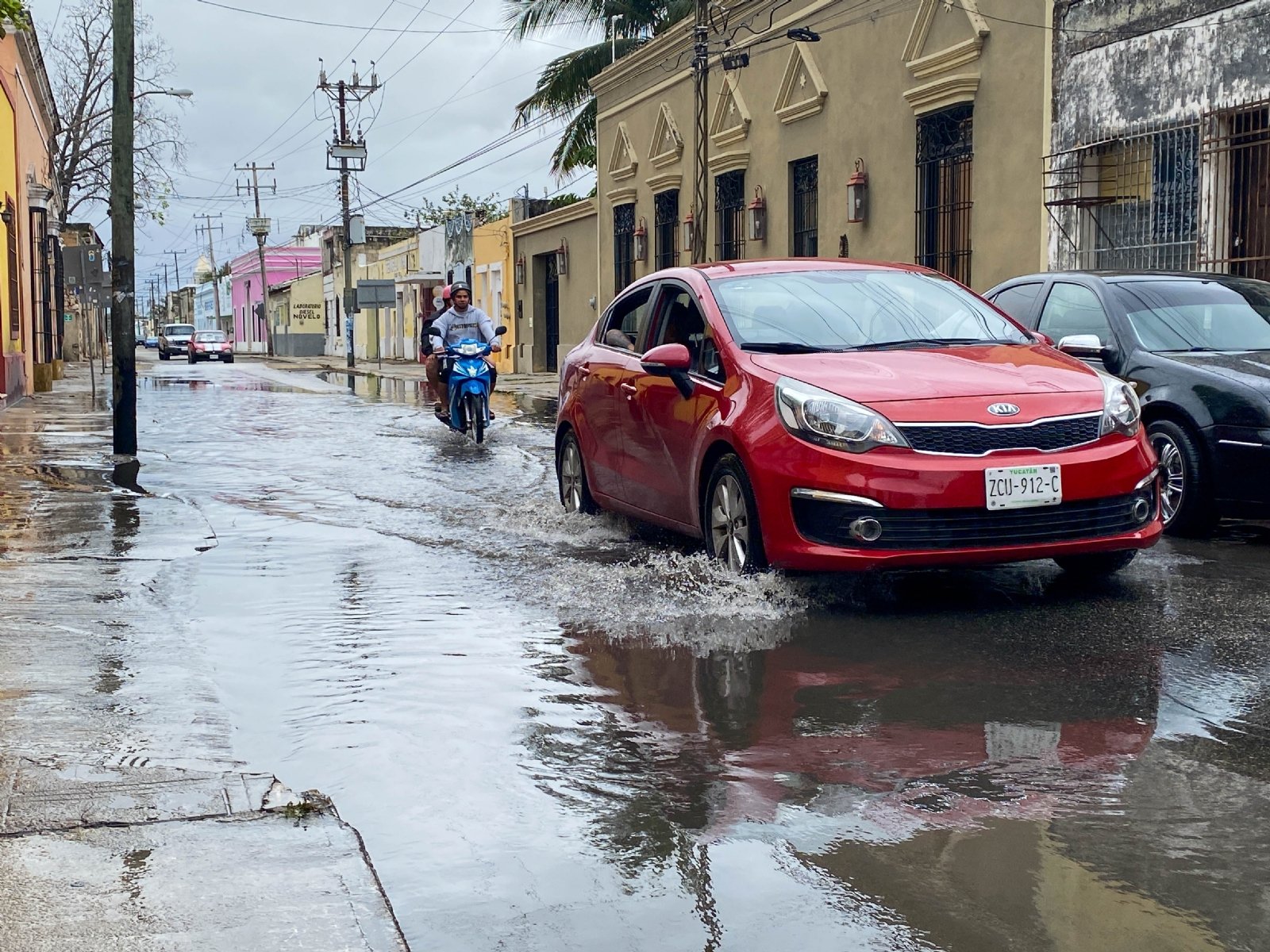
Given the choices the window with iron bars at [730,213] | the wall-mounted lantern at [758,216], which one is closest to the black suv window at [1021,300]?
the wall-mounted lantern at [758,216]

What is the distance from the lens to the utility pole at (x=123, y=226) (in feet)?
46.3

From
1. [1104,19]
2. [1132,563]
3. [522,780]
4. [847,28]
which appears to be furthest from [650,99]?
[522,780]

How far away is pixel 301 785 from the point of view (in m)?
4.27

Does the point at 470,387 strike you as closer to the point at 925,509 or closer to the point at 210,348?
the point at 925,509

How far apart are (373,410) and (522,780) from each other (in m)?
19.9

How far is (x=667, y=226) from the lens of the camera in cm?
3062

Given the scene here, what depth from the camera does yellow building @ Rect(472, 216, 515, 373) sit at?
1706 inches

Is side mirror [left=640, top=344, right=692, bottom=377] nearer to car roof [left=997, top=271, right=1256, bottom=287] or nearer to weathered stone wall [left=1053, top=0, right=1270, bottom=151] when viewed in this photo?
car roof [left=997, top=271, right=1256, bottom=287]

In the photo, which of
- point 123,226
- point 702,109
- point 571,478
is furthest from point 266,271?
point 571,478

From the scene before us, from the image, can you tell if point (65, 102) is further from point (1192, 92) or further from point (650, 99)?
point (1192, 92)

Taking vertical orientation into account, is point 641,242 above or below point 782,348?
above

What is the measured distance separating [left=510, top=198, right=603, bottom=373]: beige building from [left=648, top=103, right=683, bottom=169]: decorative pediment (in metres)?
4.80

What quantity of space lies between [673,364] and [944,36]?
1338 centimetres

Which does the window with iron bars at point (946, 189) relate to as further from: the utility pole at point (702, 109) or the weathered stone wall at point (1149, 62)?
the utility pole at point (702, 109)
